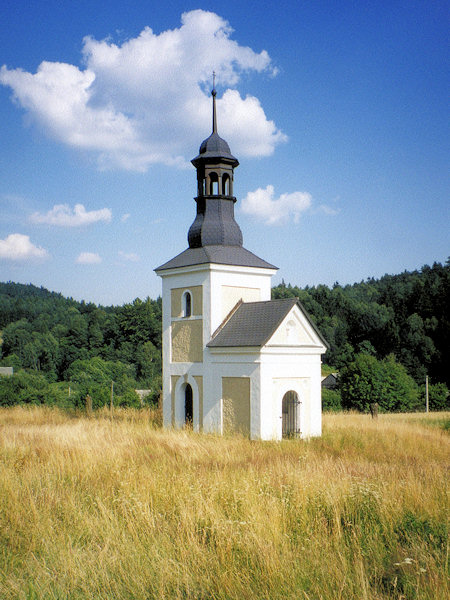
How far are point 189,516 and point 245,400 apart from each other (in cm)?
1112

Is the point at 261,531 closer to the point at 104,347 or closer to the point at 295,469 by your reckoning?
the point at 295,469

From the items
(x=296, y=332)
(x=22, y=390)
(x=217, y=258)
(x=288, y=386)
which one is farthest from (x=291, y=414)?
(x=22, y=390)

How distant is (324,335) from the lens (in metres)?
76.6

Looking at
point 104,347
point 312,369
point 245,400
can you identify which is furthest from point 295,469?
point 104,347

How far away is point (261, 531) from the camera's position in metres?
6.99

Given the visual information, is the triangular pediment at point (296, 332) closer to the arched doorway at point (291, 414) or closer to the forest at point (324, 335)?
the arched doorway at point (291, 414)

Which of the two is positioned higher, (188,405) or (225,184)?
(225,184)

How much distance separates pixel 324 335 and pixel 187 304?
2253 inches

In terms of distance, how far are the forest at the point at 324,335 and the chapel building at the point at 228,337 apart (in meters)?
10.6

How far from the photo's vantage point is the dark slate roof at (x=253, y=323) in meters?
18.3

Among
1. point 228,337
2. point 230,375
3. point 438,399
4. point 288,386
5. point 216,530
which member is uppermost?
point 228,337

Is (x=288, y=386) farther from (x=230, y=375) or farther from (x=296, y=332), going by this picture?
(x=230, y=375)

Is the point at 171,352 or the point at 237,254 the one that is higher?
the point at 237,254

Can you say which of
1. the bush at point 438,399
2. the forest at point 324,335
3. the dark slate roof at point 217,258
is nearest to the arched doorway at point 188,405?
the dark slate roof at point 217,258
